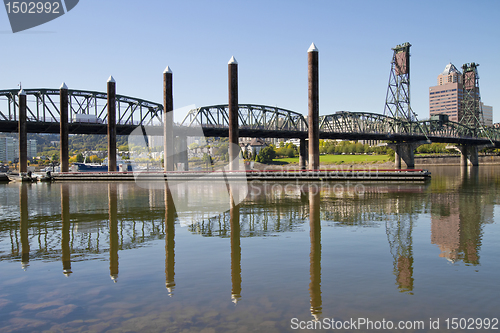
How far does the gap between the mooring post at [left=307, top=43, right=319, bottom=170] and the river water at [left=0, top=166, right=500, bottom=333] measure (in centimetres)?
3291

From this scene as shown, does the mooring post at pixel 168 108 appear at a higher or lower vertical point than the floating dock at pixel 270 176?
higher

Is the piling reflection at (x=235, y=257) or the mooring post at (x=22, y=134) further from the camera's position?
the mooring post at (x=22, y=134)

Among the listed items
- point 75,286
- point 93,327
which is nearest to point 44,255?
point 75,286

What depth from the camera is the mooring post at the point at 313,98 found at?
171 feet

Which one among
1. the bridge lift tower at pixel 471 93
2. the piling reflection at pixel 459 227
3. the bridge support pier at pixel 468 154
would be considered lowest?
the piling reflection at pixel 459 227

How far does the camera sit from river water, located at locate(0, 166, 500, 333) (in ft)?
27.1

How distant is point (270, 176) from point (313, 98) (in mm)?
12049

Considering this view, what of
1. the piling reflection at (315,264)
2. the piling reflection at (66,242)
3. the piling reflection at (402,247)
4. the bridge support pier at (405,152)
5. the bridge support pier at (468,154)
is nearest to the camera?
the piling reflection at (315,264)

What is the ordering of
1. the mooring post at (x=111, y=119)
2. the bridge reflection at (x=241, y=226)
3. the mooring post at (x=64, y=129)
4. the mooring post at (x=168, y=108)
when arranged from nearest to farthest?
1. the bridge reflection at (x=241, y=226)
2. the mooring post at (x=168, y=108)
3. the mooring post at (x=111, y=119)
4. the mooring post at (x=64, y=129)

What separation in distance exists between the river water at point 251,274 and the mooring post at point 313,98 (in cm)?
3291

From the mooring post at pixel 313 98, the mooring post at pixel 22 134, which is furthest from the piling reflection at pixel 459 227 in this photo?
the mooring post at pixel 22 134

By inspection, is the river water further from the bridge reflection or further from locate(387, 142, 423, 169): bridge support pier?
locate(387, 142, 423, 169): bridge support pier

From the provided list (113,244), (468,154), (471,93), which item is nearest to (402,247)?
(113,244)

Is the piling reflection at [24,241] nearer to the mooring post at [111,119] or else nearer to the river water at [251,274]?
the river water at [251,274]
